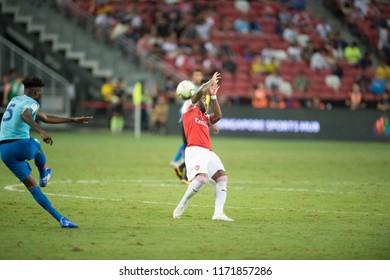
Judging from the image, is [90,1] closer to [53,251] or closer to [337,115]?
[337,115]

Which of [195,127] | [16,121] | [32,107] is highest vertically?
[32,107]

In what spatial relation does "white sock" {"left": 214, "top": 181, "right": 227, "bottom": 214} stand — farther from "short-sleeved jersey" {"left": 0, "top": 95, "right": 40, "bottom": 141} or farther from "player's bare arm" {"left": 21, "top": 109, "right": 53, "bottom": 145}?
"short-sleeved jersey" {"left": 0, "top": 95, "right": 40, "bottom": 141}

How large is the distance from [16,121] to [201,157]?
285 cm

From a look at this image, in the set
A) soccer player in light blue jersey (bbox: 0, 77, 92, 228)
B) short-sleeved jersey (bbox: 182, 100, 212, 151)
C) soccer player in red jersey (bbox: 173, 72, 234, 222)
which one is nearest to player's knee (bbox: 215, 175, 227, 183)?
soccer player in red jersey (bbox: 173, 72, 234, 222)

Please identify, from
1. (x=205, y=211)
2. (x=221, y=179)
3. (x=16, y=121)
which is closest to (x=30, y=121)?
(x=16, y=121)

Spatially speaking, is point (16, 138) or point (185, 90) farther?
point (185, 90)

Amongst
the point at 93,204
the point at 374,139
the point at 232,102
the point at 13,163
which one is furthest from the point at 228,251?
the point at 232,102

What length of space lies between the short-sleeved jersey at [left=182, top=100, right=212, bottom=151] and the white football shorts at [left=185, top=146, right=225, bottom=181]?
103 mm

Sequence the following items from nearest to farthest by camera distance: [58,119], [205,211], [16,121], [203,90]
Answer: [16,121] → [58,119] → [203,90] → [205,211]

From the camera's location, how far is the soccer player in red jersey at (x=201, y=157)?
12953 millimetres

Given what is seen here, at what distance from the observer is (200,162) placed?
13.0 meters

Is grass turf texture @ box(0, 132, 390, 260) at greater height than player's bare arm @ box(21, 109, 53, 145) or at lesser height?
lesser

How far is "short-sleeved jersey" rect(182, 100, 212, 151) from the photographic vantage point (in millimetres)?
13203

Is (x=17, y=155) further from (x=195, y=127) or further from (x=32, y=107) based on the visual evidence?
(x=195, y=127)
